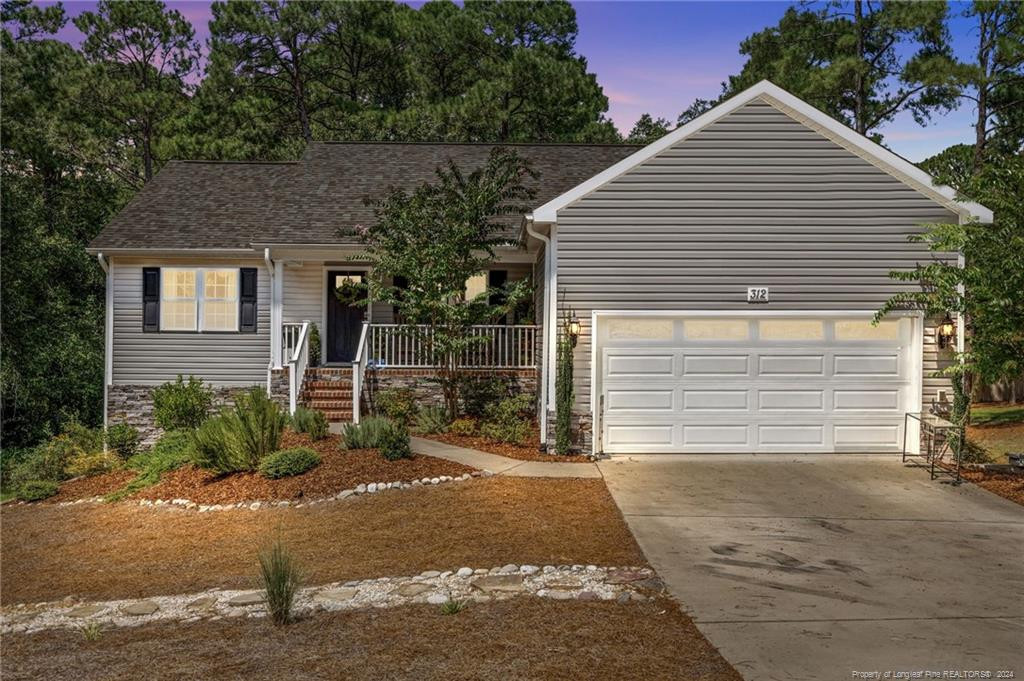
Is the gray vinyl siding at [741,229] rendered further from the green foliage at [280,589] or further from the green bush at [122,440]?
the green bush at [122,440]

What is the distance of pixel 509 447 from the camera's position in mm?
12750

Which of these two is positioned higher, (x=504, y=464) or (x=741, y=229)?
(x=741, y=229)

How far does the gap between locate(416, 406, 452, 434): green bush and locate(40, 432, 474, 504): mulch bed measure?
2202 mm

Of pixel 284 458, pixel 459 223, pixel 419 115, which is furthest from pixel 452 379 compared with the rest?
pixel 419 115

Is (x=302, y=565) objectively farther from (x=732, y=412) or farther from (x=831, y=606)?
(x=732, y=412)

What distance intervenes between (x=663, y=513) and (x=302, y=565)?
4.01 meters

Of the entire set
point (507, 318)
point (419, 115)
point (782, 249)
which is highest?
point (419, 115)

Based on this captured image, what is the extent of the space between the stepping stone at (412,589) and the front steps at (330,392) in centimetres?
830

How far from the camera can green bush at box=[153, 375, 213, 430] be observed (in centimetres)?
1486

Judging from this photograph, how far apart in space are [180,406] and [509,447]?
6559 mm

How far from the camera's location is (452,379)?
46.6 feet

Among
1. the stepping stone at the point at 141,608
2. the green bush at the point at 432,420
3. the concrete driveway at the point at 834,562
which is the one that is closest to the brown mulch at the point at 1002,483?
the concrete driveway at the point at 834,562

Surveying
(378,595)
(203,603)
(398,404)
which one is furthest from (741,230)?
(203,603)

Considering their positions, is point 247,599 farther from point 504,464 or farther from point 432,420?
point 432,420
